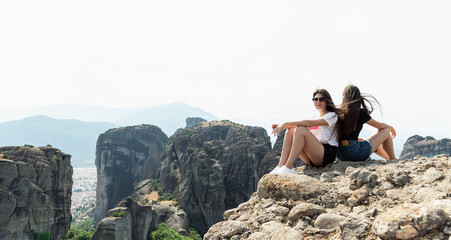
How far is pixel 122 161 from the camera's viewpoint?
11238 cm

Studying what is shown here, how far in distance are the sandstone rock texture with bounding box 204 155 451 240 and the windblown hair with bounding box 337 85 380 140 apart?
122cm

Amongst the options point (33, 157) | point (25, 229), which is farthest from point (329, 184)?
point (33, 157)

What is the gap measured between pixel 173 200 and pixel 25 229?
38395 millimetres

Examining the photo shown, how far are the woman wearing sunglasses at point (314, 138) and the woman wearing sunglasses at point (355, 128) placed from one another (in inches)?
9.1

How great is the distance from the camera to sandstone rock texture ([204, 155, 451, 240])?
3.48 metres

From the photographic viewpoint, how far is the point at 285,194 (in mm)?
5934

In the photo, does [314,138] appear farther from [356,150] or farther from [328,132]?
[356,150]

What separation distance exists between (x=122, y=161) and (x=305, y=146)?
115m

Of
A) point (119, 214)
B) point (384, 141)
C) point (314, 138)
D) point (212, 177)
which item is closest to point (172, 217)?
point (212, 177)

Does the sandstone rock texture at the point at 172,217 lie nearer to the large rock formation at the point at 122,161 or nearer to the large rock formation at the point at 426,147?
the large rock formation at the point at 122,161

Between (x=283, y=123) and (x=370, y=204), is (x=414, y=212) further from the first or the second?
(x=283, y=123)

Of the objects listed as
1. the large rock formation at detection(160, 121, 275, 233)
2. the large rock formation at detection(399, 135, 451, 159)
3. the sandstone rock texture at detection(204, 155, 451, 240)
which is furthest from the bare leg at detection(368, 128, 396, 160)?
the large rock formation at detection(399, 135, 451, 159)

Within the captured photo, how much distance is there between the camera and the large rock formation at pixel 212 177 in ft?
230

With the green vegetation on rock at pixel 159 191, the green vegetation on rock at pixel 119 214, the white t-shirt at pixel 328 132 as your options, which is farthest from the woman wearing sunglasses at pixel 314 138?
the green vegetation on rock at pixel 159 191
